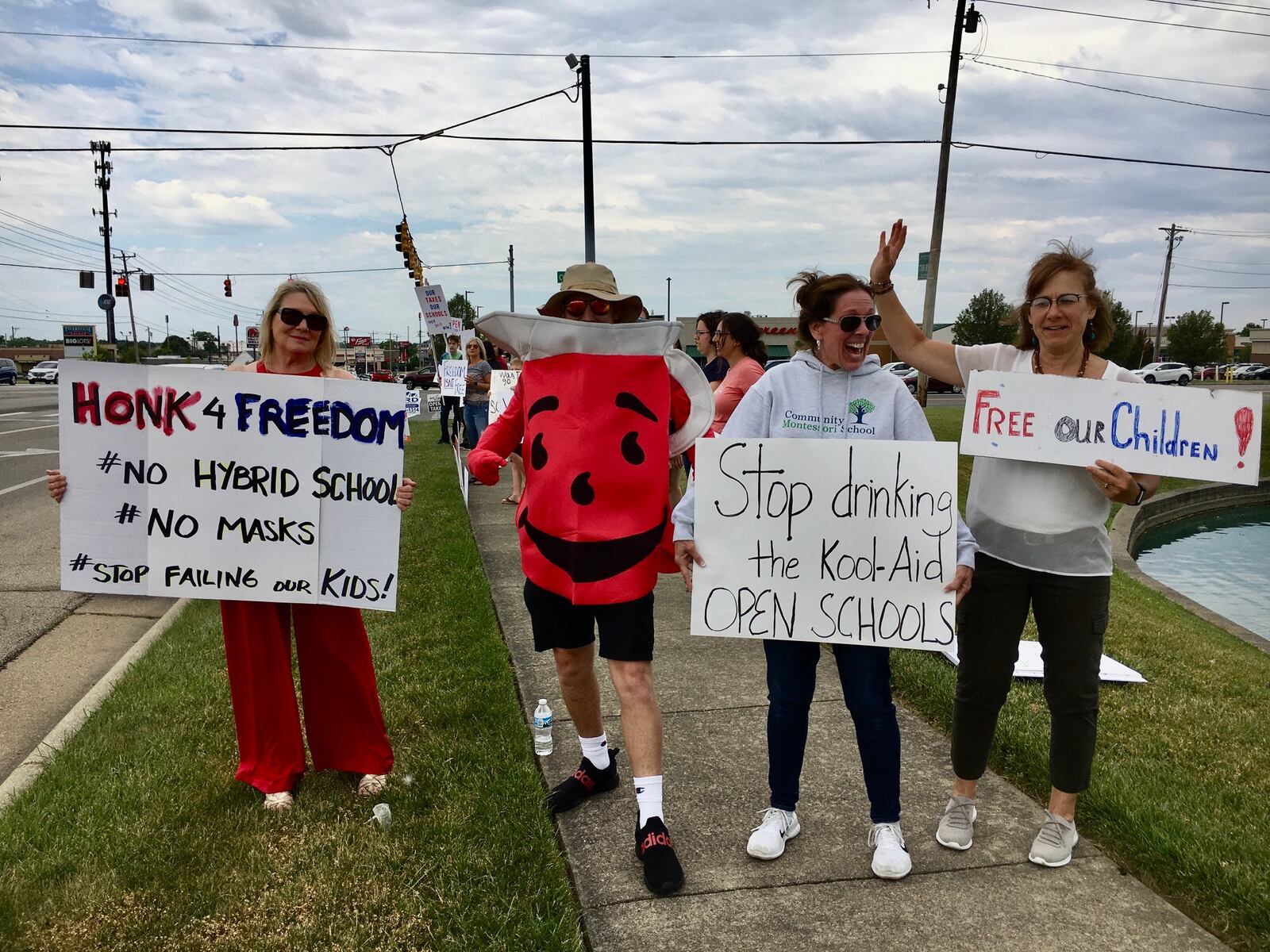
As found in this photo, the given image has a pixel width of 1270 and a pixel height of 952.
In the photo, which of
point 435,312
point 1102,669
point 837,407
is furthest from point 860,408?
point 435,312

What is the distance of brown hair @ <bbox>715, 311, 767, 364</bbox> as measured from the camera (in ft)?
20.7

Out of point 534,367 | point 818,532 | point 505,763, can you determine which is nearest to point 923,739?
point 818,532

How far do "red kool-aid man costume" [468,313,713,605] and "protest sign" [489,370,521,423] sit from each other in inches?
297

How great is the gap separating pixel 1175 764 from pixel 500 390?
8525 millimetres

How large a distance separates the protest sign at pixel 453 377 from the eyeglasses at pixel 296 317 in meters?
12.2

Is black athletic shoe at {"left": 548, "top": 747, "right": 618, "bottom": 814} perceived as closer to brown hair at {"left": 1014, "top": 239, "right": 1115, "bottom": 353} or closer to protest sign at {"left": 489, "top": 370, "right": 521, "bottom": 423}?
brown hair at {"left": 1014, "top": 239, "right": 1115, "bottom": 353}

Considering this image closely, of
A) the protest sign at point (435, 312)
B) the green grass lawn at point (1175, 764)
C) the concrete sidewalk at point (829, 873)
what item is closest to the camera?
the concrete sidewalk at point (829, 873)

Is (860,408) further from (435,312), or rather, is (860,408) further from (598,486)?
(435,312)

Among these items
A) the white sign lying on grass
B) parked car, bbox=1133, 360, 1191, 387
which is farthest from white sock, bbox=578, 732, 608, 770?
parked car, bbox=1133, 360, 1191, 387

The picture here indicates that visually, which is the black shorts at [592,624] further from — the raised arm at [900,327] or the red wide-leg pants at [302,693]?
the raised arm at [900,327]

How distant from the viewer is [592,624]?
311 centimetres

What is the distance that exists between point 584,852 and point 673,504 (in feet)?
4.13

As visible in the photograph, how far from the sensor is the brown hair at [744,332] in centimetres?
630

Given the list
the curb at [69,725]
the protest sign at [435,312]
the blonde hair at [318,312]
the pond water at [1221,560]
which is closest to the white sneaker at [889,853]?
the blonde hair at [318,312]
